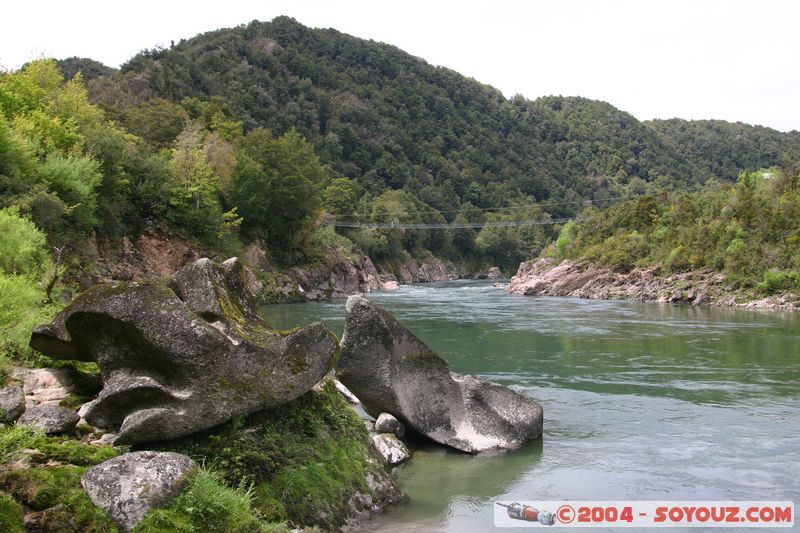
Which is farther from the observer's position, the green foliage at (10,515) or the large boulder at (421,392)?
the large boulder at (421,392)

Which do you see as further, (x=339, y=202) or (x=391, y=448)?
(x=339, y=202)

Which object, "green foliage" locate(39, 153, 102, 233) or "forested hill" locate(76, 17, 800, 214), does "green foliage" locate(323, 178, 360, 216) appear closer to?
"forested hill" locate(76, 17, 800, 214)

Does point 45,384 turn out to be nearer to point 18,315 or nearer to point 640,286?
point 18,315

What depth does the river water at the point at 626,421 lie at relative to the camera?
9.56 metres

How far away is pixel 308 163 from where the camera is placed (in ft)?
215

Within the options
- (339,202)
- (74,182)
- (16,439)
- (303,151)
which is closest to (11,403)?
(16,439)

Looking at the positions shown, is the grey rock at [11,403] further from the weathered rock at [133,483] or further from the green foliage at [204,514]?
the green foliage at [204,514]

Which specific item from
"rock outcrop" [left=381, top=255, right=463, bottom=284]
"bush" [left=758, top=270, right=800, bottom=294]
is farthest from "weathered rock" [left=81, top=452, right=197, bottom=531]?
"rock outcrop" [left=381, top=255, right=463, bottom=284]

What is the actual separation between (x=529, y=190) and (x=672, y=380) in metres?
151

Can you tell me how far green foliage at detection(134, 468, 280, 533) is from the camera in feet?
19.0

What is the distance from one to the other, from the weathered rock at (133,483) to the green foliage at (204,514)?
0.09 m

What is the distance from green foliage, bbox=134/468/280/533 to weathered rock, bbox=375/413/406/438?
16.2ft

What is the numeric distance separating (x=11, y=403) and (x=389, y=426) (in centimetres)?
607

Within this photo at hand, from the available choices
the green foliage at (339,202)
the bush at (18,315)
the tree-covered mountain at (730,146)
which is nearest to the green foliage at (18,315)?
the bush at (18,315)
